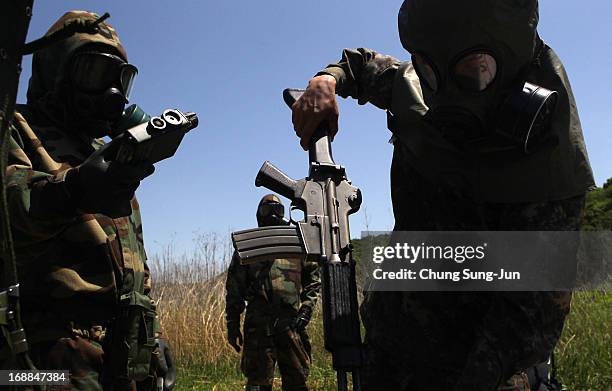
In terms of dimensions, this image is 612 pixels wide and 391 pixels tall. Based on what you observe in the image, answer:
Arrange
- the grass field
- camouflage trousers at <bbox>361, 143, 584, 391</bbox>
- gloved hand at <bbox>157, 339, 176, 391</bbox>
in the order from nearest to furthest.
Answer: camouflage trousers at <bbox>361, 143, 584, 391</bbox>, gloved hand at <bbox>157, 339, 176, 391</bbox>, the grass field

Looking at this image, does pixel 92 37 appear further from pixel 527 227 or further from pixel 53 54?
pixel 527 227

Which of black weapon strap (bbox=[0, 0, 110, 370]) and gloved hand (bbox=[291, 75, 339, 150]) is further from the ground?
gloved hand (bbox=[291, 75, 339, 150])

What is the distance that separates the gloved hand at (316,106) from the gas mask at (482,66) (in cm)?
45

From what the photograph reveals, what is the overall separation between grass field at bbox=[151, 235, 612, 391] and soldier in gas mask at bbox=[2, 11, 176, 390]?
4196mm

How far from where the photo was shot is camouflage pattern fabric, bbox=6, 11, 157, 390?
2.12 m

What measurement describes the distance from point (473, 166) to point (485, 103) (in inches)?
11.0

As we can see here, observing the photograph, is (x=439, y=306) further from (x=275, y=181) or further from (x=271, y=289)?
(x=271, y=289)

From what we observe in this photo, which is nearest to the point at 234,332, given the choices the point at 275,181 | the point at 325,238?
the point at 275,181

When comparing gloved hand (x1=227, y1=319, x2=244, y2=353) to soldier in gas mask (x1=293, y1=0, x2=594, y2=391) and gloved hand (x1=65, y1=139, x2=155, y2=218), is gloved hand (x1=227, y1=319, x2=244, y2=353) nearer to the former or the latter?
soldier in gas mask (x1=293, y1=0, x2=594, y2=391)

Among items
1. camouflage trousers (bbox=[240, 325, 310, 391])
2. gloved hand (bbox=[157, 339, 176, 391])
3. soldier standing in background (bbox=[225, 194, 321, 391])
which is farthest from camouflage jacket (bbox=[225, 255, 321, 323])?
gloved hand (bbox=[157, 339, 176, 391])

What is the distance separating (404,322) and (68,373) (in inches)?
52.0

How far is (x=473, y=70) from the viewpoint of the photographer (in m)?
2.08

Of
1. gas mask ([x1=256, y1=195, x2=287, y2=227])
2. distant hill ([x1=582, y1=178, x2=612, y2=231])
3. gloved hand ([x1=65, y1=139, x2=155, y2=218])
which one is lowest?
gloved hand ([x1=65, y1=139, x2=155, y2=218])

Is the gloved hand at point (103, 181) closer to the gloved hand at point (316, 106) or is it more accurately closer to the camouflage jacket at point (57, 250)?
the camouflage jacket at point (57, 250)
